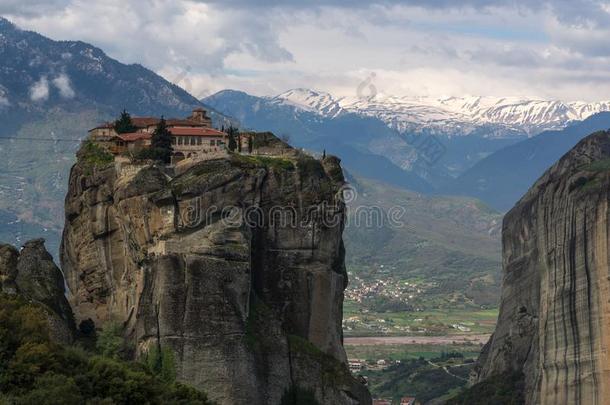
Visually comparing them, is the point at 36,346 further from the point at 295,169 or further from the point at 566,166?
the point at 566,166

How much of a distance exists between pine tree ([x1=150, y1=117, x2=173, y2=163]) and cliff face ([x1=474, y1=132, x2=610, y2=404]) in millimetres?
32243

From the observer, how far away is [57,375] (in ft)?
245

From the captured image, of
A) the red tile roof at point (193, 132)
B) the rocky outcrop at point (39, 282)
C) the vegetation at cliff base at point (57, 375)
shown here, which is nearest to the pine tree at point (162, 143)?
the red tile roof at point (193, 132)

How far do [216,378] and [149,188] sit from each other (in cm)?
1328

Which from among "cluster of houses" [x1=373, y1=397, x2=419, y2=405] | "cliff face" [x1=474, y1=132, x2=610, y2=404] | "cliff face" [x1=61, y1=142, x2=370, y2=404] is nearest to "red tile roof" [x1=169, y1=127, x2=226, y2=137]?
"cliff face" [x1=61, y1=142, x2=370, y2=404]

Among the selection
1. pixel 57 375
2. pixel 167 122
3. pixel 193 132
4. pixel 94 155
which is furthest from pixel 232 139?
pixel 57 375

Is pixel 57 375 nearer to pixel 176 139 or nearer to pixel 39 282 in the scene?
pixel 39 282

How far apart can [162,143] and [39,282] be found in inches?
547

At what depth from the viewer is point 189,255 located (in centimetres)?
9356

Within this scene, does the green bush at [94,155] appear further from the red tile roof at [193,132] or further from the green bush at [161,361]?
the green bush at [161,361]

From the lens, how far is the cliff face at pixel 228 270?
93.2m

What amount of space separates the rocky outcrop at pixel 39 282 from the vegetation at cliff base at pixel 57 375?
24.7 ft

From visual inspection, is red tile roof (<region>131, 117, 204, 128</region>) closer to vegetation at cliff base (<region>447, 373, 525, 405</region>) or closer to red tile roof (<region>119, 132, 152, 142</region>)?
red tile roof (<region>119, 132, 152, 142</region>)

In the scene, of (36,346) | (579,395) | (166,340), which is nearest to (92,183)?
(166,340)
